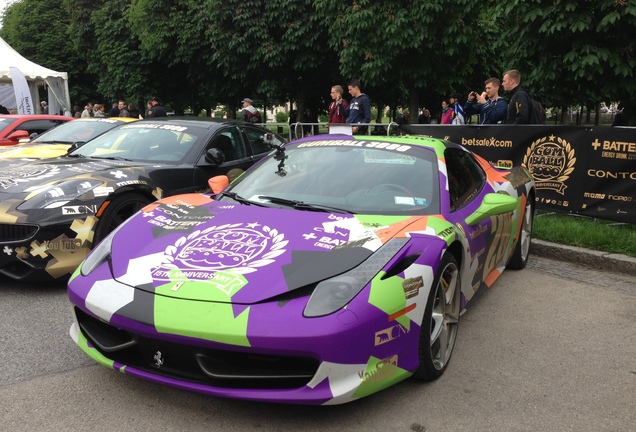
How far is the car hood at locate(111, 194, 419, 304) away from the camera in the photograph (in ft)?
8.57

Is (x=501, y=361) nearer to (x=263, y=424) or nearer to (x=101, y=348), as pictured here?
(x=263, y=424)

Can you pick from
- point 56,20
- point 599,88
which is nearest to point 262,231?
point 599,88

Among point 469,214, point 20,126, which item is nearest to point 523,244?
point 469,214

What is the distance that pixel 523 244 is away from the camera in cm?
546

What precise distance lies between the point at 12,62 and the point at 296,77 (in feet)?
31.8

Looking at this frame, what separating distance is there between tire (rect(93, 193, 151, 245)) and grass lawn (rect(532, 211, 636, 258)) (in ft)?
14.4

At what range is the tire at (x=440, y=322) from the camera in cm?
291

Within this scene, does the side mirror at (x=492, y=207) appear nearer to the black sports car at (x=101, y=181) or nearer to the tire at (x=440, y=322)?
the tire at (x=440, y=322)

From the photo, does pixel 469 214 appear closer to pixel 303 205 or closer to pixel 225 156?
pixel 303 205

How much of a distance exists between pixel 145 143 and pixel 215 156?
876 mm

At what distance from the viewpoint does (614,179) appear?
21.6 ft

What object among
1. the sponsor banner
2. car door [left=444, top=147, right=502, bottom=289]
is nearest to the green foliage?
the sponsor banner

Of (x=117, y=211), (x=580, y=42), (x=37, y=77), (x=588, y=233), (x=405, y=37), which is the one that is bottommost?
(x=588, y=233)

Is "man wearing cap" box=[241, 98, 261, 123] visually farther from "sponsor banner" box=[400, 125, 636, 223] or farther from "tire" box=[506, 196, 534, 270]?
"tire" box=[506, 196, 534, 270]
